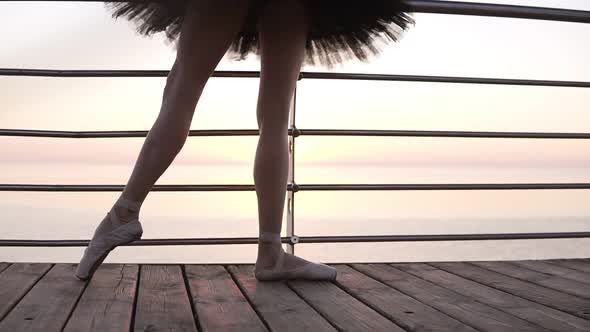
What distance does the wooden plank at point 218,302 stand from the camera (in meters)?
1.18

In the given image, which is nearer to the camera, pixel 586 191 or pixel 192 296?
pixel 192 296

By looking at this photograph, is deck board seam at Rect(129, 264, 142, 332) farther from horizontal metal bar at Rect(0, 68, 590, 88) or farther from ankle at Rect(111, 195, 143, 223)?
horizontal metal bar at Rect(0, 68, 590, 88)

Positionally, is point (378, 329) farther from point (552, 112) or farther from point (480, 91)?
point (552, 112)

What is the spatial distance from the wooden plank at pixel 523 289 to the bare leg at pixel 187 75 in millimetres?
828

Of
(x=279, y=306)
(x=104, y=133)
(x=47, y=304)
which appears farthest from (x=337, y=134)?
(x=47, y=304)

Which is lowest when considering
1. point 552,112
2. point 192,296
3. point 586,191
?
point 192,296

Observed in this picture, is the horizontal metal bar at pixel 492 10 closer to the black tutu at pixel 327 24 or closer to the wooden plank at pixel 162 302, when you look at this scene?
the black tutu at pixel 327 24

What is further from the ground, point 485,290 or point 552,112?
point 552,112

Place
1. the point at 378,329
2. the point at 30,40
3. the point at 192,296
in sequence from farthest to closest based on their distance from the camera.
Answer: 1. the point at 30,40
2. the point at 192,296
3. the point at 378,329

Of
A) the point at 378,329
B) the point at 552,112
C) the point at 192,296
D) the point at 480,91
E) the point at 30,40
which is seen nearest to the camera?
the point at 378,329

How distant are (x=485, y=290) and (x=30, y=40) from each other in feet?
5.13

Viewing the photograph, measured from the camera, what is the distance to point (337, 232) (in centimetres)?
199

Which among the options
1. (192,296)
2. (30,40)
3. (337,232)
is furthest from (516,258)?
(30,40)

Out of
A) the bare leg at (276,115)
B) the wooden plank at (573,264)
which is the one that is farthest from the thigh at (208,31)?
the wooden plank at (573,264)
